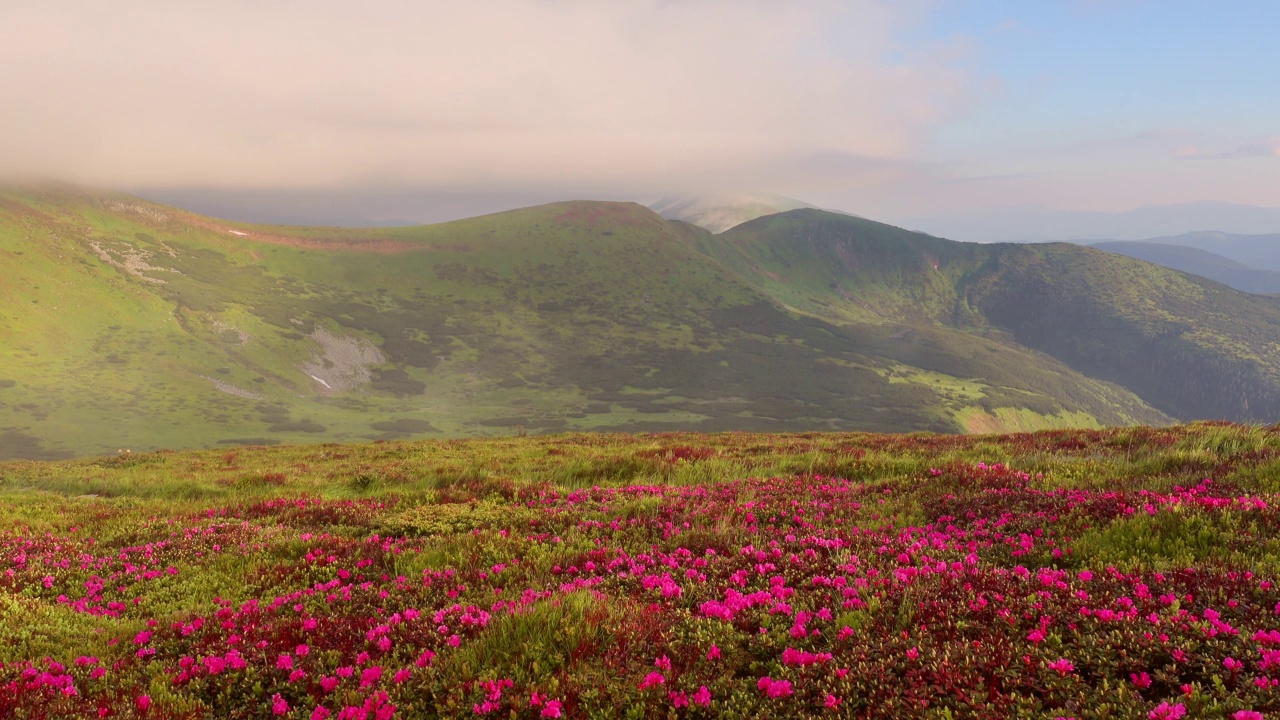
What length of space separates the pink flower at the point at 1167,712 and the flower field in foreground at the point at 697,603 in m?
0.01

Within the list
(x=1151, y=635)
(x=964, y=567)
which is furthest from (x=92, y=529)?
(x=1151, y=635)

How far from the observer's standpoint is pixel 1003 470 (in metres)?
12.5

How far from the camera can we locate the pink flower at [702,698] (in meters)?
5.03

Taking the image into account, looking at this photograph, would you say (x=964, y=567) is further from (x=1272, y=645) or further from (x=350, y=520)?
(x=350, y=520)

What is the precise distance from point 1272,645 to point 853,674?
3419 millimetres

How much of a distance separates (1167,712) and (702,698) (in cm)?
338

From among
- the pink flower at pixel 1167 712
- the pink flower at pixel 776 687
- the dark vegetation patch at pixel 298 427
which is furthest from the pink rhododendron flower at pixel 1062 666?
the dark vegetation patch at pixel 298 427

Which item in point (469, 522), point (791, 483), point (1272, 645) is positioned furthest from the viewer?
point (791, 483)

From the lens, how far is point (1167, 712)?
13.6 feet

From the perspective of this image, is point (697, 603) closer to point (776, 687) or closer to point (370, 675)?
point (776, 687)

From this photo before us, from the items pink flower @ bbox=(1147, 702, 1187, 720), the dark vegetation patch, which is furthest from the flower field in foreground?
the dark vegetation patch

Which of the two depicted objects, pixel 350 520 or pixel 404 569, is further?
pixel 350 520

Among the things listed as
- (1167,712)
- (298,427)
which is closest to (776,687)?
(1167,712)

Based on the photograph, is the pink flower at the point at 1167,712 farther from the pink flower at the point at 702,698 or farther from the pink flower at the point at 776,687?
the pink flower at the point at 702,698
